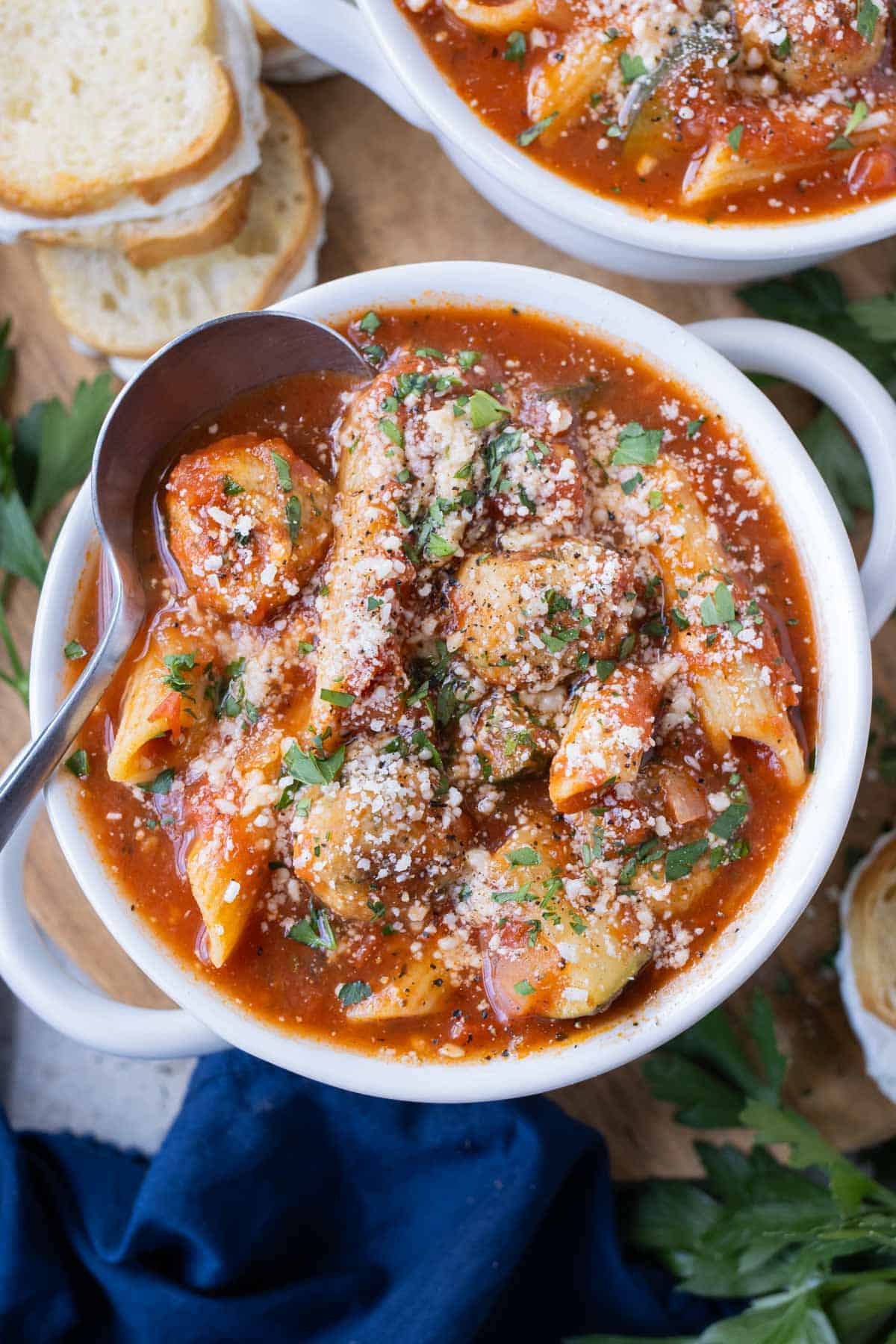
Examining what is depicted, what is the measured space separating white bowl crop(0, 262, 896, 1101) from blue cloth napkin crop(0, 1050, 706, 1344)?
2.21 ft

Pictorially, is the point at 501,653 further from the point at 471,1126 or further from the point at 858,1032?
the point at 858,1032

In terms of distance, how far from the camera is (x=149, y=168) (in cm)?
276

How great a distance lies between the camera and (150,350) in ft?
9.54

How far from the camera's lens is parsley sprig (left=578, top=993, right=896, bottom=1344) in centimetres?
257

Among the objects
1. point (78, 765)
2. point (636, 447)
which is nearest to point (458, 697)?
point (636, 447)

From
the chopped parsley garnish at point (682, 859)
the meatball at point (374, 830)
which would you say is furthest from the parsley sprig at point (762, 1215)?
the meatball at point (374, 830)

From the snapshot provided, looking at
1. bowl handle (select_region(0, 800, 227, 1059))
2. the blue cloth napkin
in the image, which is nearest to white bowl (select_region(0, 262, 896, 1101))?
bowl handle (select_region(0, 800, 227, 1059))

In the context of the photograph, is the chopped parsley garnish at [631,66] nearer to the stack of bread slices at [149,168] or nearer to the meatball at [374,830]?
the stack of bread slices at [149,168]

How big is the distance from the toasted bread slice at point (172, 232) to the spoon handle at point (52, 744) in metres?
1.20

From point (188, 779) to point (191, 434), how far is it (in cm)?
64

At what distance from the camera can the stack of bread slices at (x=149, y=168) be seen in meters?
2.77

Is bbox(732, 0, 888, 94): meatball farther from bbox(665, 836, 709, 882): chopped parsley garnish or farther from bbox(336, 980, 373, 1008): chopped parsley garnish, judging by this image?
bbox(336, 980, 373, 1008): chopped parsley garnish

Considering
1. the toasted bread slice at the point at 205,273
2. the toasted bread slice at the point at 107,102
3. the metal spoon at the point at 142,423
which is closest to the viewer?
the metal spoon at the point at 142,423

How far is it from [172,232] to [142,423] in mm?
871
